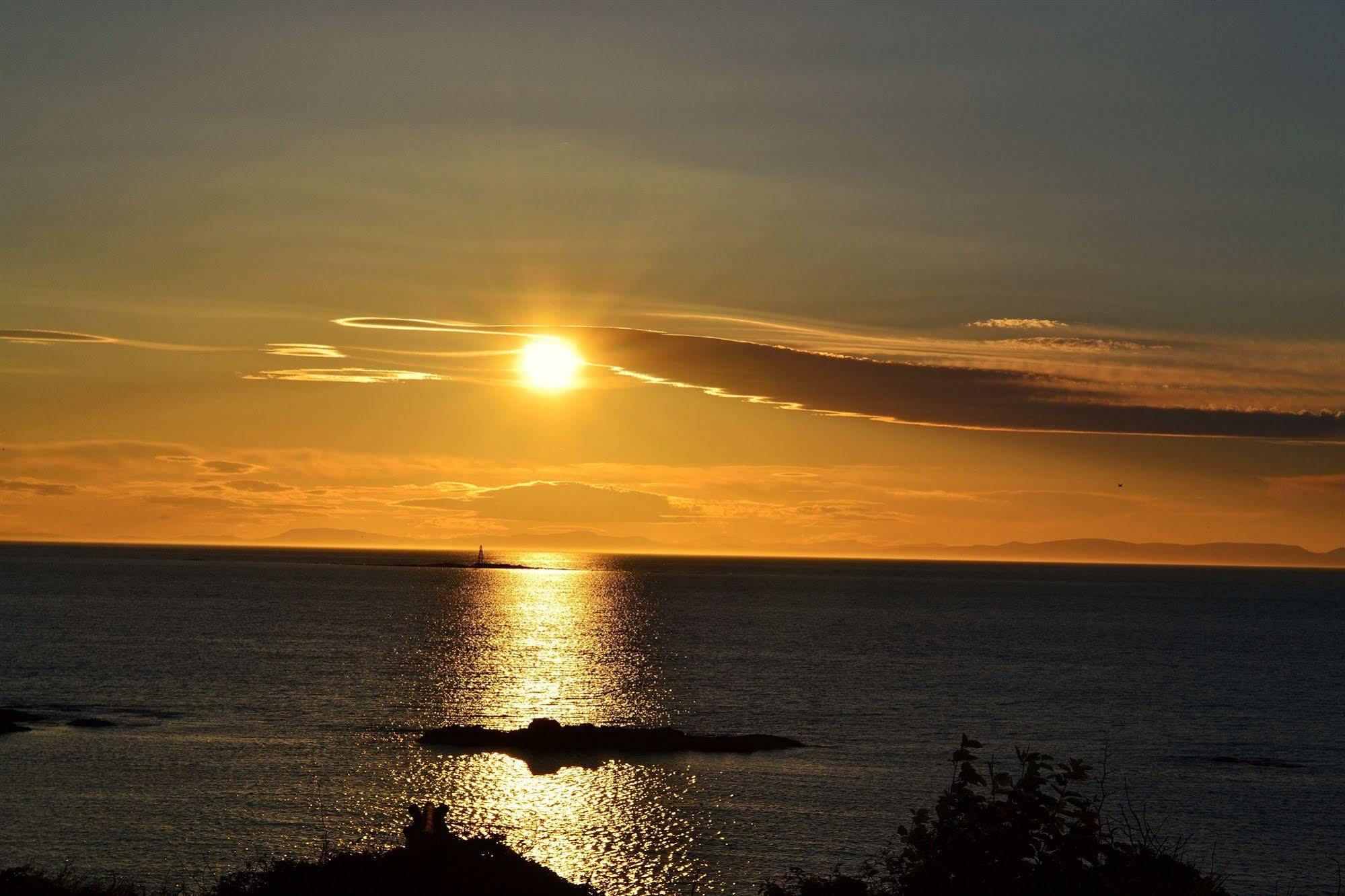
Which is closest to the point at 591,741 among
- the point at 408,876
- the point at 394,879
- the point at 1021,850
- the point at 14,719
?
the point at 14,719

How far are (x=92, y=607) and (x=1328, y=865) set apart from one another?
194 meters

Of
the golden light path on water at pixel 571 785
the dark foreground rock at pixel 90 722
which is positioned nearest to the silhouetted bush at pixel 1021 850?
the golden light path on water at pixel 571 785

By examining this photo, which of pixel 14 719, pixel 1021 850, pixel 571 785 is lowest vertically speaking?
pixel 1021 850

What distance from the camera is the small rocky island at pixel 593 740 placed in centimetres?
7631

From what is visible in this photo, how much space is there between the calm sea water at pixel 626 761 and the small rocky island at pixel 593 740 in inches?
101

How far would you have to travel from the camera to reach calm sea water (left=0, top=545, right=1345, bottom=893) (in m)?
53.0

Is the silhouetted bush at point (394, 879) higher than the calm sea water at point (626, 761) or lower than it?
lower

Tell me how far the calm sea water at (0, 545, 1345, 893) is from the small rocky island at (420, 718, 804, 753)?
101 inches

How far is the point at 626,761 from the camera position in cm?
7312

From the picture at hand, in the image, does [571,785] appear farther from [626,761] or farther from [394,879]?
[394,879]

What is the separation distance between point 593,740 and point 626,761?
5040 millimetres

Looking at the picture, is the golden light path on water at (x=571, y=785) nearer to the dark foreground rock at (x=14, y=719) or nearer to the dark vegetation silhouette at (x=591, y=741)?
A: the dark vegetation silhouette at (x=591, y=741)

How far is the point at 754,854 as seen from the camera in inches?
2020

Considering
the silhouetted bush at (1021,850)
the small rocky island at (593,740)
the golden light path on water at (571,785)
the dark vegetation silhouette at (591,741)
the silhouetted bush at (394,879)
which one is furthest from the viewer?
the small rocky island at (593,740)
